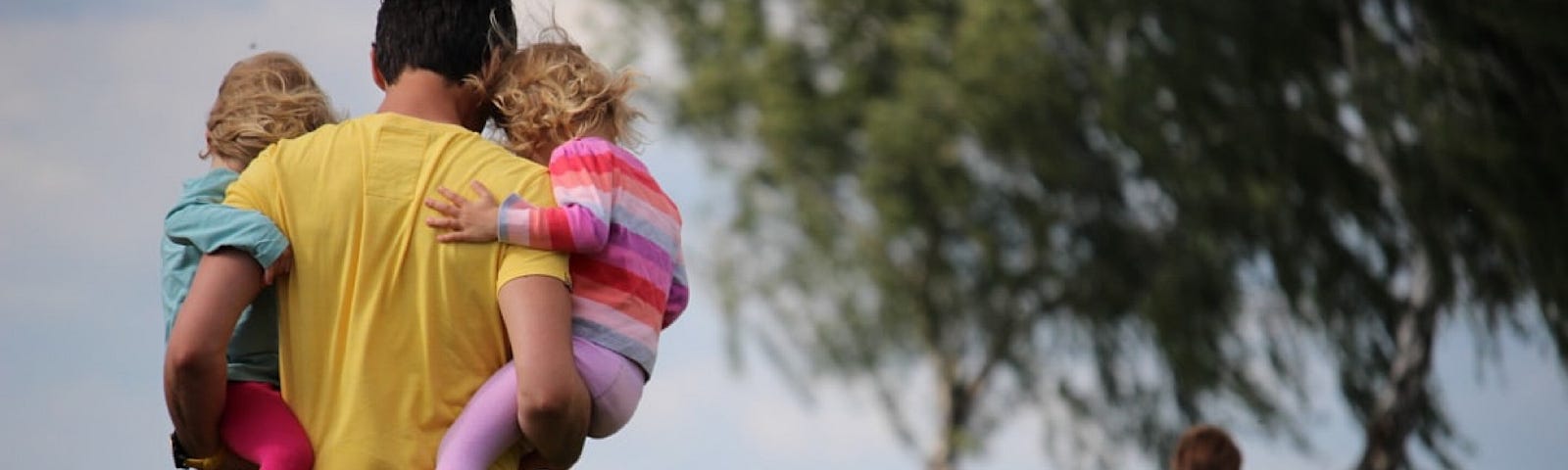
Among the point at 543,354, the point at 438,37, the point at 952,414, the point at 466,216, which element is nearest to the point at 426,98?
the point at 438,37

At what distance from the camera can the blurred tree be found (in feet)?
48.2

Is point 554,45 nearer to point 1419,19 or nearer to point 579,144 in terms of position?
point 579,144

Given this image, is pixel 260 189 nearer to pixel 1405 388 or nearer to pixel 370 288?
pixel 370 288

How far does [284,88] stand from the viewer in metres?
2.40

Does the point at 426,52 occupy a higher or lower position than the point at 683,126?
lower

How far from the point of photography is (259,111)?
7.68 ft

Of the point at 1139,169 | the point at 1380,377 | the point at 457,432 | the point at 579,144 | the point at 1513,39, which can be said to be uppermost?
the point at 1513,39

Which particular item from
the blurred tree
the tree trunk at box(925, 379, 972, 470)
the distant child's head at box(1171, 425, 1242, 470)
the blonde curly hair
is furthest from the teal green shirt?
the tree trunk at box(925, 379, 972, 470)

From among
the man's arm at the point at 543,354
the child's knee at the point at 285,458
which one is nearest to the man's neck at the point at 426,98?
the man's arm at the point at 543,354

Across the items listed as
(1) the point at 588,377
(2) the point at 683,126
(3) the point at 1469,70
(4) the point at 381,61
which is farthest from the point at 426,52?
(2) the point at 683,126

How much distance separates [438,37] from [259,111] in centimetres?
39

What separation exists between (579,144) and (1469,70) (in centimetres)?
1327

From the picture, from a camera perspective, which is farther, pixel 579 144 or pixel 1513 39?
pixel 1513 39

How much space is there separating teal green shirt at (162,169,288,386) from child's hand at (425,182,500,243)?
143 millimetres
